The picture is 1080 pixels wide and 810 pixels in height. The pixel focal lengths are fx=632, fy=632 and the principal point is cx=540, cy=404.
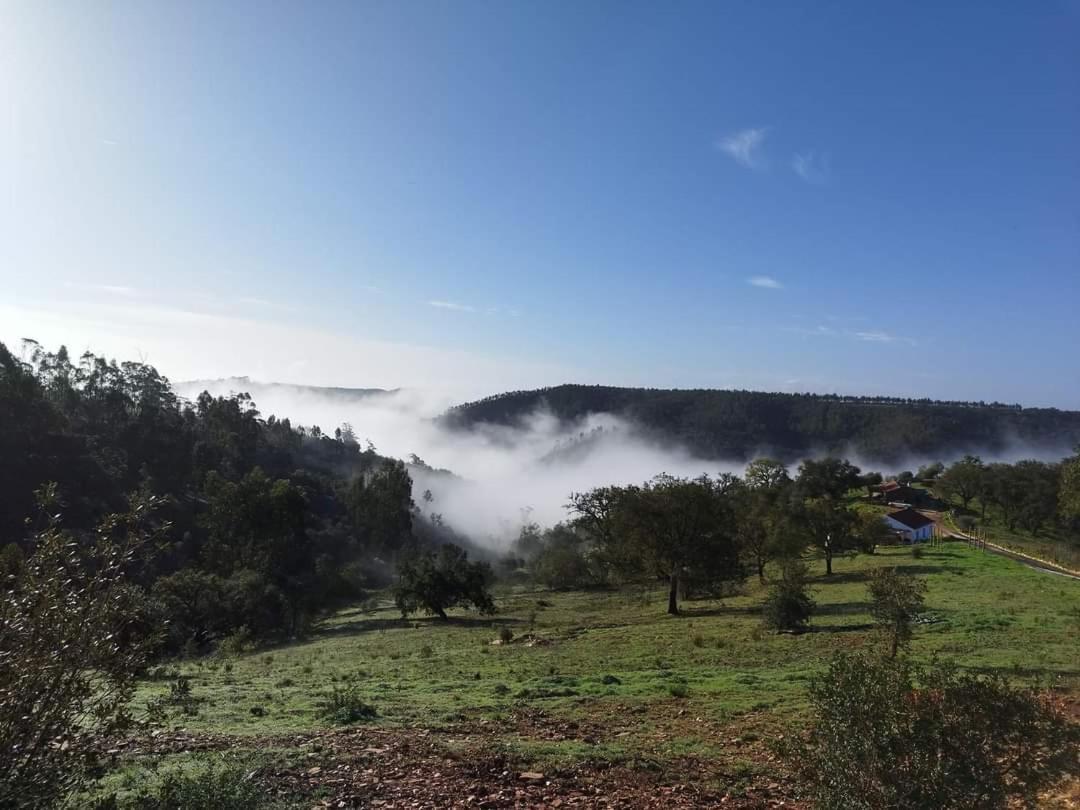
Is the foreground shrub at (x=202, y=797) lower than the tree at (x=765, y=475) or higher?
higher

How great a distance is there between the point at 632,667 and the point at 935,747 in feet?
50.6

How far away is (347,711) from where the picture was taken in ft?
42.7

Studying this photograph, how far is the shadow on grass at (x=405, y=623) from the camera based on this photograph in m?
40.1

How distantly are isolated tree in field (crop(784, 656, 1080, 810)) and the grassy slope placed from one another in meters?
5.04

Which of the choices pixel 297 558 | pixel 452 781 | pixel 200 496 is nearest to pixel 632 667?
pixel 452 781

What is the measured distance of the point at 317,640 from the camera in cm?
3762

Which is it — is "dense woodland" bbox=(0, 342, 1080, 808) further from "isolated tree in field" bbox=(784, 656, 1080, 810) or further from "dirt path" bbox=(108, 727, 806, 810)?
"dirt path" bbox=(108, 727, 806, 810)

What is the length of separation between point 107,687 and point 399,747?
5738 mm

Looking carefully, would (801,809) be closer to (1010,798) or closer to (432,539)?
(1010,798)

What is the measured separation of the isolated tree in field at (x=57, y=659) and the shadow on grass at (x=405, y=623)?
110ft

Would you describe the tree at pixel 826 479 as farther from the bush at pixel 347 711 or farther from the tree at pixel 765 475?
the bush at pixel 347 711

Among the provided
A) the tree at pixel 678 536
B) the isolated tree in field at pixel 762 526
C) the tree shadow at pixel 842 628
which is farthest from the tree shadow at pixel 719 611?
the tree shadow at pixel 842 628

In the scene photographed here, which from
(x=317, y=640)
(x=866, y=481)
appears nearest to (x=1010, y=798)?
(x=317, y=640)

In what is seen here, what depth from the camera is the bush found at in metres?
12.7
